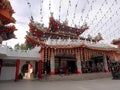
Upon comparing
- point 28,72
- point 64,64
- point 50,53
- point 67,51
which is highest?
point 67,51

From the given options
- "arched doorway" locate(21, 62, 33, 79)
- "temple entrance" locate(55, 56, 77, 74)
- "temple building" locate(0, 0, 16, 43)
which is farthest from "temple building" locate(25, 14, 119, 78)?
"arched doorway" locate(21, 62, 33, 79)

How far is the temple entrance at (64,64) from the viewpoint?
53.3 feet

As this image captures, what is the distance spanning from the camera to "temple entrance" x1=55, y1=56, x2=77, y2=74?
16.2 metres

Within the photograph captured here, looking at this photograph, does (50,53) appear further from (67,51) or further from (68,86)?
(68,86)

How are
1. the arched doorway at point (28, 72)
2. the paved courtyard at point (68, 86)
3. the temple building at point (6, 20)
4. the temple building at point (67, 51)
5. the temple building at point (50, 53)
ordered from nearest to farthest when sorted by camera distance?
1. the paved courtyard at point (68, 86)
2. the temple building at point (6, 20)
3. the temple building at point (50, 53)
4. the temple building at point (67, 51)
5. the arched doorway at point (28, 72)

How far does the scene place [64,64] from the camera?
55.9 feet

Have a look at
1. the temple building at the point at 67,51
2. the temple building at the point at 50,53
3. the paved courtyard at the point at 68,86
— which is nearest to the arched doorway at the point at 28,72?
the temple building at the point at 50,53

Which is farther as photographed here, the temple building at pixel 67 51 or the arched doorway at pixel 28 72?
the arched doorway at pixel 28 72

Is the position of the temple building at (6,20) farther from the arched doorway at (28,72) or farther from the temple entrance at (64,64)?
the temple entrance at (64,64)

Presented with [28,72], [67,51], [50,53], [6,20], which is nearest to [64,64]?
[67,51]

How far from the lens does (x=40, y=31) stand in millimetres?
18203

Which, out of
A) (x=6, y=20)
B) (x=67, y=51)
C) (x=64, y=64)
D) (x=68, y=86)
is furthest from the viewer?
(x=64, y=64)

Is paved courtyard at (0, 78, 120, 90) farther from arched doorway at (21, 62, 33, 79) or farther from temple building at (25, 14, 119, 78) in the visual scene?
arched doorway at (21, 62, 33, 79)

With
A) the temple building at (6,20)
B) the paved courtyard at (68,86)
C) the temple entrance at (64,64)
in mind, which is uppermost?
the temple building at (6,20)
